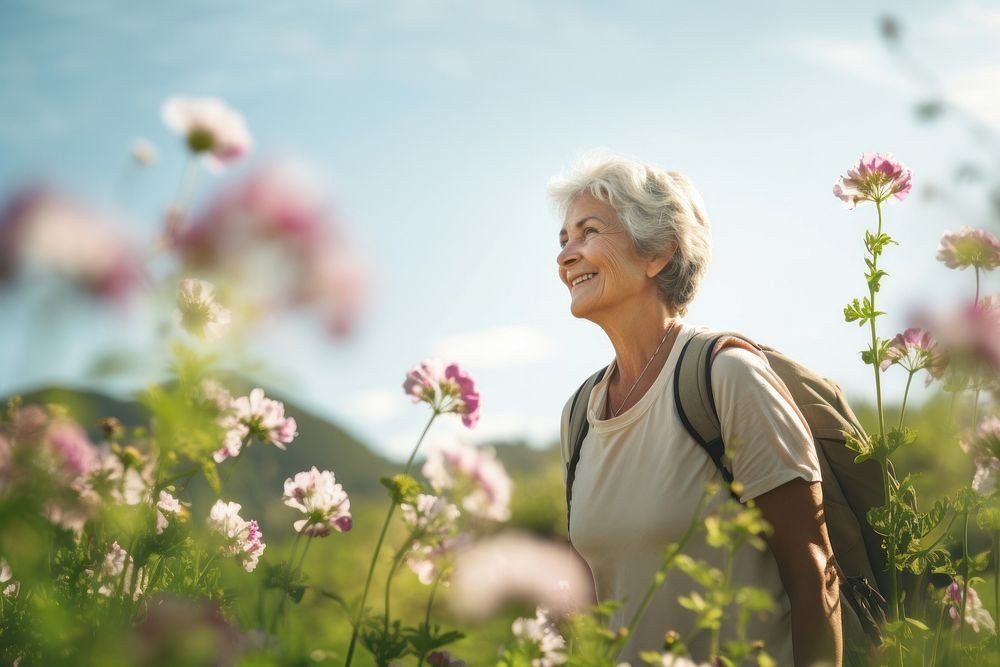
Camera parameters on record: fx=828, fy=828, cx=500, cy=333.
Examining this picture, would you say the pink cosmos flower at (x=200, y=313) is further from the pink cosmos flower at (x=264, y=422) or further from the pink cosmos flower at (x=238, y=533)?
the pink cosmos flower at (x=238, y=533)

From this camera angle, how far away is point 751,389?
7.45 ft

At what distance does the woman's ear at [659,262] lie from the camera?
120 inches

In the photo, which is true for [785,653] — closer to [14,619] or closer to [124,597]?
[124,597]

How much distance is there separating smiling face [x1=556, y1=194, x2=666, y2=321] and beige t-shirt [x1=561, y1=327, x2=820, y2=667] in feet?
0.98

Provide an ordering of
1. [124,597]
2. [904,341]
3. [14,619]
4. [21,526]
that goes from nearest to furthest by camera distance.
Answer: [21,526] < [124,597] < [14,619] < [904,341]

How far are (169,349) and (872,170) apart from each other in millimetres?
1918

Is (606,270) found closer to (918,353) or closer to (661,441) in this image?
(661,441)

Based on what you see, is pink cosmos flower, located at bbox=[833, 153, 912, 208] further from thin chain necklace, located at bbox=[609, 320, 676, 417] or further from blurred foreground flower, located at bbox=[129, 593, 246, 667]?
blurred foreground flower, located at bbox=[129, 593, 246, 667]

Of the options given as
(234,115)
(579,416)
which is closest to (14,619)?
(234,115)

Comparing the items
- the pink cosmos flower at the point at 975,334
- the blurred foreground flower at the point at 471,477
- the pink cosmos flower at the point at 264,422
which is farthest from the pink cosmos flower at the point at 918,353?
the pink cosmos flower at the point at 264,422

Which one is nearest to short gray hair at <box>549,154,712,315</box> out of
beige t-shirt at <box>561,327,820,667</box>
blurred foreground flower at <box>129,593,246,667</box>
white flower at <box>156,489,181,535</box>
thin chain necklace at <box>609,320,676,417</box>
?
thin chain necklace at <box>609,320,676,417</box>

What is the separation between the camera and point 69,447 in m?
1.27

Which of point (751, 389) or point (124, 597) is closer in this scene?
point (124, 597)

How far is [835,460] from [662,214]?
113 centimetres
